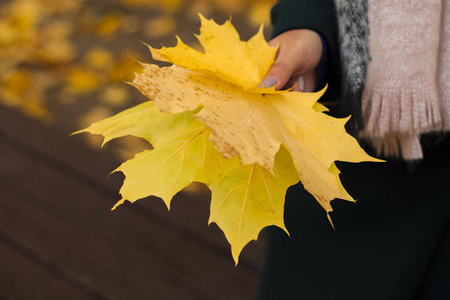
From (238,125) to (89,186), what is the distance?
1.43 metres

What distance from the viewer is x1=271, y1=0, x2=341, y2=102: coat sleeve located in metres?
0.84

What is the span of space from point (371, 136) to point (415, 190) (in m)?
0.14

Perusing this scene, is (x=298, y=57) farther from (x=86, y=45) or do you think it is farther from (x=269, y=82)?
(x=86, y=45)

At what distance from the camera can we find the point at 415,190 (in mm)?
865

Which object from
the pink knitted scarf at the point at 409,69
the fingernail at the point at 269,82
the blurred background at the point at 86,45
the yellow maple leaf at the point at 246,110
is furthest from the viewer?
the blurred background at the point at 86,45

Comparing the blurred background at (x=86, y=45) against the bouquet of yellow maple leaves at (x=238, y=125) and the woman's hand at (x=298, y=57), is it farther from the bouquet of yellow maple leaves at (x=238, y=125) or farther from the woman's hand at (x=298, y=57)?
the bouquet of yellow maple leaves at (x=238, y=125)

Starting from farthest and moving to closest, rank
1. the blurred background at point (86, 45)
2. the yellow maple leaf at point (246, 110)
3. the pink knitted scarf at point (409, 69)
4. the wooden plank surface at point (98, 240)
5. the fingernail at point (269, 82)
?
the blurred background at point (86, 45) < the wooden plank surface at point (98, 240) < the pink knitted scarf at point (409, 69) < the fingernail at point (269, 82) < the yellow maple leaf at point (246, 110)

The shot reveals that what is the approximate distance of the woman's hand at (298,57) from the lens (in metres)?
0.73

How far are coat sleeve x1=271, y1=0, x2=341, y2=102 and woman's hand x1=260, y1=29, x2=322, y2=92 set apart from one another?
0.01m

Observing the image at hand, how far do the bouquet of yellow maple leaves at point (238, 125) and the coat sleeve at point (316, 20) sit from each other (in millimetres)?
244

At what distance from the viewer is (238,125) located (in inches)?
19.8

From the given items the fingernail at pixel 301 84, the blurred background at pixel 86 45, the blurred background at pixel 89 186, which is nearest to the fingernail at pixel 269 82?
the fingernail at pixel 301 84

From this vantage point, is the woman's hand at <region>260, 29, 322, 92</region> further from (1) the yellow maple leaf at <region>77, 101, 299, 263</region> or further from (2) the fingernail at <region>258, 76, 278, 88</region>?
(1) the yellow maple leaf at <region>77, 101, 299, 263</region>

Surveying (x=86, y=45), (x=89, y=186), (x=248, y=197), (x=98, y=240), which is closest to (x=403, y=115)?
(x=248, y=197)
